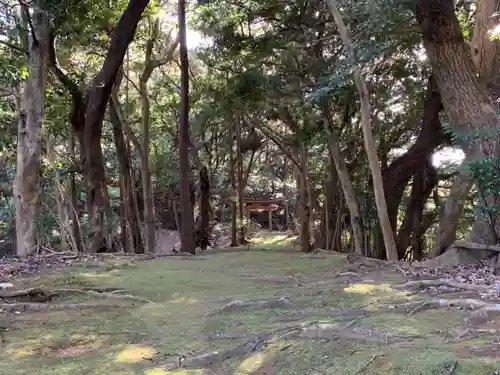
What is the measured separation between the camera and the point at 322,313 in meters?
4.12

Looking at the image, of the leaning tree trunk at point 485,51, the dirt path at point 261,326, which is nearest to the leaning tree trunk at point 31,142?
the dirt path at point 261,326

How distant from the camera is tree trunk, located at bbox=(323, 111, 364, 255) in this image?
34.1 ft

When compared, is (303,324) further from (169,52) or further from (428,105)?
(169,52)

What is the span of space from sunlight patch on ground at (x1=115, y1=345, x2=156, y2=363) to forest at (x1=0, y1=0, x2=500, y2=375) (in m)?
0.05

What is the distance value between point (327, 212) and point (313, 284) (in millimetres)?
7699

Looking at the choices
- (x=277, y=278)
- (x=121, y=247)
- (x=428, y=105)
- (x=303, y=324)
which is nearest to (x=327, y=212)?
(x=428, y=105)

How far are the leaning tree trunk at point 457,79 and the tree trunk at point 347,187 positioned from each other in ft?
12.0

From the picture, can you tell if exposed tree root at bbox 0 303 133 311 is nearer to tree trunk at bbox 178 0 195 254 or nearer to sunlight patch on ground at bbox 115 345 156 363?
sunlight patch on ground at bbox 115 345 156 363

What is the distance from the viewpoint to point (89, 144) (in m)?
10.5

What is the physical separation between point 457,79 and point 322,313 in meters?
4.44

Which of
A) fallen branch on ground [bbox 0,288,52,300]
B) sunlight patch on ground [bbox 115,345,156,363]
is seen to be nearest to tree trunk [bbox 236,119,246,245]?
fallen branch on ground [bbox 0,288,52,300]

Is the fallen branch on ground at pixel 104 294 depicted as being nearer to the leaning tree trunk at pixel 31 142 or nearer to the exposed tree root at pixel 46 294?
the exposed tree root at pixel 46 294

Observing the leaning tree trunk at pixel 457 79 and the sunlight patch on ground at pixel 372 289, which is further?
the leaning tree trunk at pixel 457 79

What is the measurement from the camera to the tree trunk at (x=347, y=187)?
34.1ft
